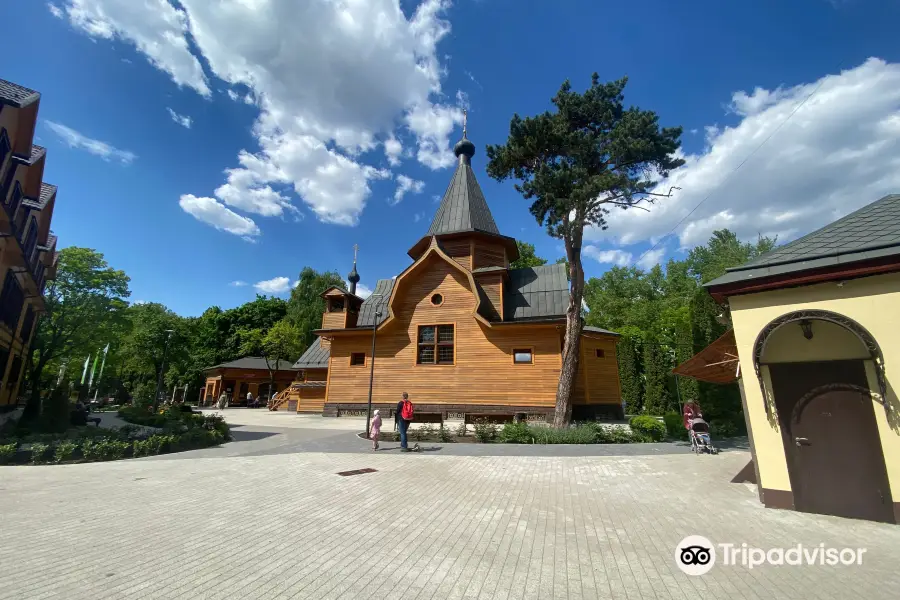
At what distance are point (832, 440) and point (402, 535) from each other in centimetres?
619

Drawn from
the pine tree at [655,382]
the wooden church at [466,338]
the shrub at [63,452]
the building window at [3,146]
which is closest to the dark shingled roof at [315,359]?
the wooden church at [466,338]

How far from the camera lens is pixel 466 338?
1934 cm

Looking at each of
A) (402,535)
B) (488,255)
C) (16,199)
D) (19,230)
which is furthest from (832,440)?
(16,199)

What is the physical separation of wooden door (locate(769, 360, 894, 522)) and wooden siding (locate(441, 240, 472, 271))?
16669mm

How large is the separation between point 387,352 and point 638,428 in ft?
41.0

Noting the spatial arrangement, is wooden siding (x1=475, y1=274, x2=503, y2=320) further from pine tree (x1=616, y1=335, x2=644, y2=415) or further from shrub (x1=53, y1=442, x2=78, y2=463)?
shrub (x1=53, y1=442, x2=78, y2=463)

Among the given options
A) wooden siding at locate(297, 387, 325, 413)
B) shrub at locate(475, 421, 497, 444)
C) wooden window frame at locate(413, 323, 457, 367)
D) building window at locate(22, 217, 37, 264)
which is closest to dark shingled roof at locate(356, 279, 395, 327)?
wooden window frame at locate(413, 323, 457, 367)

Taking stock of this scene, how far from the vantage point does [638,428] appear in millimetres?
12938

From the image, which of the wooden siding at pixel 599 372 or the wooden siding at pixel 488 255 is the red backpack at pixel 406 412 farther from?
the wooden siding at pixel 488 255

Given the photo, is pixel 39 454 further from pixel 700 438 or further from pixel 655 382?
pixel 655 382

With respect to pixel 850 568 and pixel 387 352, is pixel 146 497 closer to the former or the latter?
pixel 850 568

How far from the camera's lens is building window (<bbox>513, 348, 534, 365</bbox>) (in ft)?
59.7

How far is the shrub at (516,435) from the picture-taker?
12156 mm

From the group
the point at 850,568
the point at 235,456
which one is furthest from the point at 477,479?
the point at 235,456
